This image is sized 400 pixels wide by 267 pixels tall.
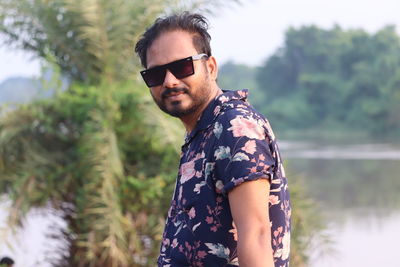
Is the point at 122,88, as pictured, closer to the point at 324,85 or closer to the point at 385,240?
the point at 385,240

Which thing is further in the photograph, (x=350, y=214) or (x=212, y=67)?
(x=350, y=214)

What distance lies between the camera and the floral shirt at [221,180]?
132cm

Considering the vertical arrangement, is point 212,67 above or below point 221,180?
above

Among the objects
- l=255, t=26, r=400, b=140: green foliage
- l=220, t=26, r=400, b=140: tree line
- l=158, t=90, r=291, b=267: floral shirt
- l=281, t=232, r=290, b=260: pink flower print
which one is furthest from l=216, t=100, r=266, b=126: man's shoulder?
l=255, t=26, r=400, b=140: green foliage

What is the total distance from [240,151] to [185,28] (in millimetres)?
342

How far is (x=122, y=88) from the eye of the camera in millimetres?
4898

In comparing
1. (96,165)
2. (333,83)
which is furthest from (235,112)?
(333,83)

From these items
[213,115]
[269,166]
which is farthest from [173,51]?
[269,166]

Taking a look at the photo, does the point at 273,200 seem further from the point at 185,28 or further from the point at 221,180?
the point at 185,28

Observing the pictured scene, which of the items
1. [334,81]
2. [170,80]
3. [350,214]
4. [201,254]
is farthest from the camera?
[334,81]

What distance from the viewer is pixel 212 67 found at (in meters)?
1.59

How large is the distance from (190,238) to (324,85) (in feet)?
142

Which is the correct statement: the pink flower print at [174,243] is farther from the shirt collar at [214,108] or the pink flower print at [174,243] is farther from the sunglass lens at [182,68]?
the sunglass lens at [182,68]

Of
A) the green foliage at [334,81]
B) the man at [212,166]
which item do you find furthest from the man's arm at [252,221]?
the green foliage at [334,81]
